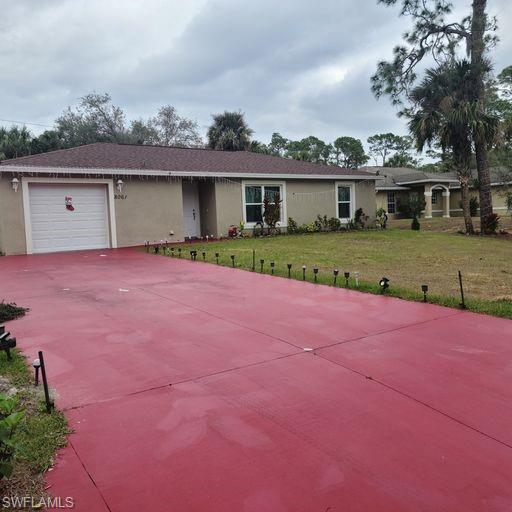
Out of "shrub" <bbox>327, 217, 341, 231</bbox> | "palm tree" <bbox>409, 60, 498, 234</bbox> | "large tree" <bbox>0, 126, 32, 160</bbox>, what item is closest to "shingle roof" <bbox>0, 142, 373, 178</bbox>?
"shrub" <bbox>327, 217, 341, 231</bbox>

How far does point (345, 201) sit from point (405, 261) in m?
10.2

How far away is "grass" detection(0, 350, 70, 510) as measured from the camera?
2170mm

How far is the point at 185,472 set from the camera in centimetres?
229

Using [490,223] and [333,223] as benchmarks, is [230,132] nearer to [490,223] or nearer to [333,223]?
[333,223]

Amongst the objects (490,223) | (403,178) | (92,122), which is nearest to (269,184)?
(490,223)

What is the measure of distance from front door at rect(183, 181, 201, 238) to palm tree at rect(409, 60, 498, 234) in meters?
9.04

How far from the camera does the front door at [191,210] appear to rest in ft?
57.2

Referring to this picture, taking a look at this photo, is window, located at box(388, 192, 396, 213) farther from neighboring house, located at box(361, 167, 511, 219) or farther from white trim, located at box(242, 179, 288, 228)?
white trim, located at box(242, 179, 288, 228)

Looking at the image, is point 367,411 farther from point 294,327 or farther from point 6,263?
point 6,263

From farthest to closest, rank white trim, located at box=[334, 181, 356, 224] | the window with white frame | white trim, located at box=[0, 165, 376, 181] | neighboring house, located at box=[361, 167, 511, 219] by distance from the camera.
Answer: neighboring house, located at box=[361, 167, 511, 219], the window with white frame, white trim, located at box=[334, 181, 356, 224], white trim, located at box=[0, 165, 376, 181]

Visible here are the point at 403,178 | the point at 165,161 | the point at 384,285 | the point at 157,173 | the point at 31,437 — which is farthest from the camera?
the point at 403,178

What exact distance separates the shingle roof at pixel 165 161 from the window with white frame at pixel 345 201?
0.72 metres

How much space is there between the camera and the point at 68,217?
1366 centimetres

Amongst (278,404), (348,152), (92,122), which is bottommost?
(278,404)
